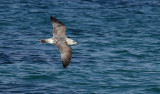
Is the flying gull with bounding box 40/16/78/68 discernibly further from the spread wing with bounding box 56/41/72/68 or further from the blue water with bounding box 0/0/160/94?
the blue water with bounding box 0/0/160/94

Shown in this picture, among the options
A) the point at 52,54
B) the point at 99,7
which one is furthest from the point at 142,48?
the point at 99,7

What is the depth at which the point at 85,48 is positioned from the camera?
25078 mm

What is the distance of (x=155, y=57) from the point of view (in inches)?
928

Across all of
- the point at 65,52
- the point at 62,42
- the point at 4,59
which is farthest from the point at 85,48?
the point at 65,52

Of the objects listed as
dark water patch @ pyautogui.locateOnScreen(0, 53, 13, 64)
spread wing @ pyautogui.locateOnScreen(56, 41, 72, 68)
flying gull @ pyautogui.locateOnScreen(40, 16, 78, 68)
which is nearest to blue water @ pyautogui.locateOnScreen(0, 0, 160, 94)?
dark water patch @ pyautogui.locateOnScreen(0, 53, 13, 64)

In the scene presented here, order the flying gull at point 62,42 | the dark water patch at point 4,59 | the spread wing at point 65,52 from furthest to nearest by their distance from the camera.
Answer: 1. the dark water patch at point 4,59
2. the flying gull at point 62,42
3. the spread wing at point 65,52

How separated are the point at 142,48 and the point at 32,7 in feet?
38.5

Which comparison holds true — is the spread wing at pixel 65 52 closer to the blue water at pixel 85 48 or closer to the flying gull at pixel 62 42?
the flying gull at pixel 62 42

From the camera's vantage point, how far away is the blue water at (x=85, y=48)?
65.9 feet

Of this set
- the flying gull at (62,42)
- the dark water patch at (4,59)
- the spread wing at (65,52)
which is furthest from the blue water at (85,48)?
the spread wing at (65,52)

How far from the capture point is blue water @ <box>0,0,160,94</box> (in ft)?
65.9

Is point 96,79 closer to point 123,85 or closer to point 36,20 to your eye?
point 123,85

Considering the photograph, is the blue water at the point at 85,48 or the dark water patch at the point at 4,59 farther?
the dark water patch at the point at 4,59

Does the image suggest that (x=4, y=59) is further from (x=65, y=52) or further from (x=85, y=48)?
(x=65, y=52)
